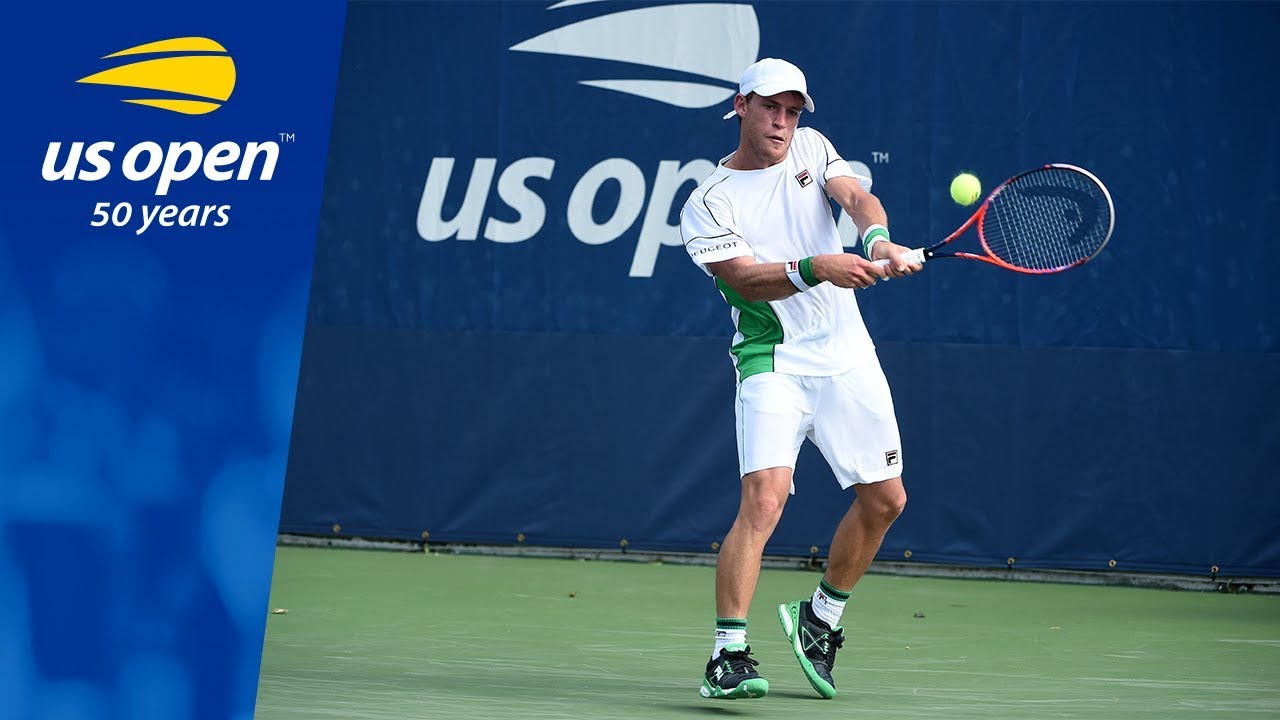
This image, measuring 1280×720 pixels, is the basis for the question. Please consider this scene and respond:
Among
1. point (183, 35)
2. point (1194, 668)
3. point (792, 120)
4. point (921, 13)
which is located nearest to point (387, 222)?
point (921, 13)

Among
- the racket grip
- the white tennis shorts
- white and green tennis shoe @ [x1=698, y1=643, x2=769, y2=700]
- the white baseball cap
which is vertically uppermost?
the white baseball cap

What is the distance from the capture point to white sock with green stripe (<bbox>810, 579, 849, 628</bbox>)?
4.86 meters

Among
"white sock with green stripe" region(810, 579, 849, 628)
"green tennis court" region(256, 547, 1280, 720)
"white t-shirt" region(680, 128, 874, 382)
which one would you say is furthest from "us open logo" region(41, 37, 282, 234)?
"white sock with green stripe" region(810, 579, 849, 628)

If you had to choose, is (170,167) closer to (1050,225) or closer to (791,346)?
(791,346)

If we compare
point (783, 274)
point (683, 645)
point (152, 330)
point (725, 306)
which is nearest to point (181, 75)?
point (152, 330)

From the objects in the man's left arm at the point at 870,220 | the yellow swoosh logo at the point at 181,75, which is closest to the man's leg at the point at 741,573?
the man's left arm at the point at 870,220

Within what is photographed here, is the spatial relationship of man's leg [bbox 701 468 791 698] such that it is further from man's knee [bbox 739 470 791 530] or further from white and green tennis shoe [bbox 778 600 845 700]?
white and green tennis shoe [bbox 778 600 845 700]

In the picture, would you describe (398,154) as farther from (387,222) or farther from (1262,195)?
(1262,195)

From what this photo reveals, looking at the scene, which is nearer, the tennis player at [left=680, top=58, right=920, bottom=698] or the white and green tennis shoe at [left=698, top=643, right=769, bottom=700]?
the white and green tennis shoe at [left=698, top=643, right=769, bottom=700]

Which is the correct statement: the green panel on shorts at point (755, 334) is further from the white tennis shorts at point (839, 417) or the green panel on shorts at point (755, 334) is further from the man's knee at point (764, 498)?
the man's knee at point (764, 498)

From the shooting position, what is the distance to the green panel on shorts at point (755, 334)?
4.81 metres

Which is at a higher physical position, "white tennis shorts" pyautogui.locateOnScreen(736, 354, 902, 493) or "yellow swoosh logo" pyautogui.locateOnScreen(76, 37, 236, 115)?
"yellow swoosh logo" pyautogui.locateOnScreen(76, 37, 236, 115)

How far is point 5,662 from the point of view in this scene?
10.6 ft

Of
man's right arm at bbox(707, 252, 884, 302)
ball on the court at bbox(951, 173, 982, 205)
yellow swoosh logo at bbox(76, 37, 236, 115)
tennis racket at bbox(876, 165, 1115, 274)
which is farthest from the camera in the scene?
tennis racket at bbox(876, 165, 1115, 274)
